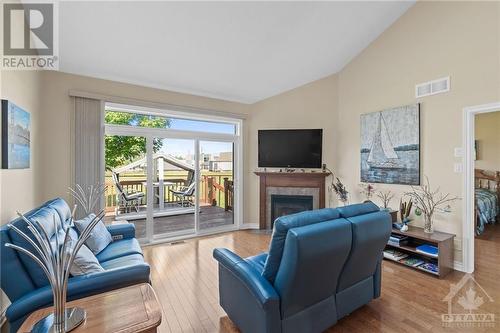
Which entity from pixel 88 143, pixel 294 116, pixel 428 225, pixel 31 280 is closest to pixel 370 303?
pixel 428 225

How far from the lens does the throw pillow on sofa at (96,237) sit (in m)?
2.43

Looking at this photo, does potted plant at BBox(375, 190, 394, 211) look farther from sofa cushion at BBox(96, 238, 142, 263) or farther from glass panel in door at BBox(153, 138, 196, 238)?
sofa cushion at BBox(96, 238, 142, 263)

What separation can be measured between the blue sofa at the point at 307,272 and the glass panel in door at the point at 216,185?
2794 millimetres

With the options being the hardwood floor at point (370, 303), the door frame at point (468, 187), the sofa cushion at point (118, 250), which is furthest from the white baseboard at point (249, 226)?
the door frame at point (468, 187)

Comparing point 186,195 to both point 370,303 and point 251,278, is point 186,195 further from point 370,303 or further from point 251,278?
point 370,303

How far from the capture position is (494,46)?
2789 mm

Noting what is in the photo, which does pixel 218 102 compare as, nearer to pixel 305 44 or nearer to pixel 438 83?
pixel 305 44

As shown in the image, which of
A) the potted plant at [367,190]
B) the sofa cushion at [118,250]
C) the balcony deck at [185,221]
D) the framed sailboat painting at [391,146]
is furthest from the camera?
the balcony deck at [185,221]

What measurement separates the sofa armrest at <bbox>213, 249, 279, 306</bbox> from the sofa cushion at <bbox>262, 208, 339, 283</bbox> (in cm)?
8

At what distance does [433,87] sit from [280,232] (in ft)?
10.9

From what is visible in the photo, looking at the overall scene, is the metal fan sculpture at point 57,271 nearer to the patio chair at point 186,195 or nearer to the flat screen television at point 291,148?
the patio chair at point 186,195

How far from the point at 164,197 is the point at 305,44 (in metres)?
3.54

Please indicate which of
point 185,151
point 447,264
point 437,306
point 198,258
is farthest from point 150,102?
point 447,264

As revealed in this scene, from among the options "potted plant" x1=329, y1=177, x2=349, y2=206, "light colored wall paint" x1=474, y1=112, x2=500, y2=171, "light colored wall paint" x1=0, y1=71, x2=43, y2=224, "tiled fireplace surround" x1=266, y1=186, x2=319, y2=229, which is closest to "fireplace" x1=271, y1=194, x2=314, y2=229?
"tiled fireplace surround" x1=266, y1=186, x2=319, y2=229
